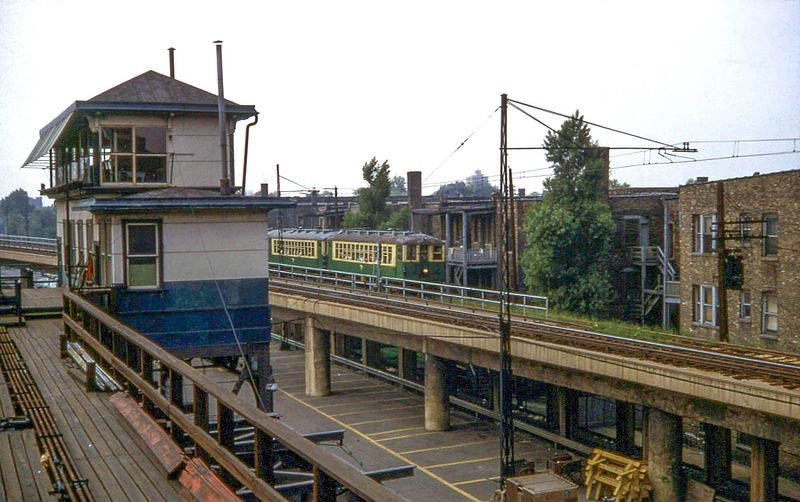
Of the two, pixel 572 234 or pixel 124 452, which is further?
pixel 572 234

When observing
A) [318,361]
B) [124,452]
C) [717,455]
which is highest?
[124,452]

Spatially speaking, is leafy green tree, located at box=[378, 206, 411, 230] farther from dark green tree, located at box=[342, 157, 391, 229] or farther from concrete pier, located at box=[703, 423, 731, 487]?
concrete pier, located at box=[703, 423, 731, 487]

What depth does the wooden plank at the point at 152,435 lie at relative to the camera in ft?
22.8

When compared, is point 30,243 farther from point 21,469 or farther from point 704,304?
point 21,469

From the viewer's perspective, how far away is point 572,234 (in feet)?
134

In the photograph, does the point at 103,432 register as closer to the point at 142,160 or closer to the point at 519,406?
the point at 142,160

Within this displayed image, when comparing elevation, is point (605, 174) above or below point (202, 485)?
above

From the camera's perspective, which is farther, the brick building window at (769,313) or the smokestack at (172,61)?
the brick building window at (769,313)

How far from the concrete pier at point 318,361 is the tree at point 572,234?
12791mm

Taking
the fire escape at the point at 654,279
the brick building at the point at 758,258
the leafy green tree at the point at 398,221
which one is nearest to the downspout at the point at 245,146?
the brick building at the point at 758,258

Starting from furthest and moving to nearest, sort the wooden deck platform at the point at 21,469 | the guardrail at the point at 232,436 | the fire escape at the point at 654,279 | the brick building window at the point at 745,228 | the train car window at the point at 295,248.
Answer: the train car window at the point at 295,248, the fire escape at the point at 654,279, the brick building window at the point at 745,228, the wooden deck platform at the point at 21,469, the guardrail at the point at 232,436

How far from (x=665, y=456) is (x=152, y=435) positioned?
14.8m

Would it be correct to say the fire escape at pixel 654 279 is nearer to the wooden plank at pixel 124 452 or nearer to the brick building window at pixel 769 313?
the brick building window at pixel 769 313

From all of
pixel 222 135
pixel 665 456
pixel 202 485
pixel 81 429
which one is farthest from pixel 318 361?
pixel 202 485
